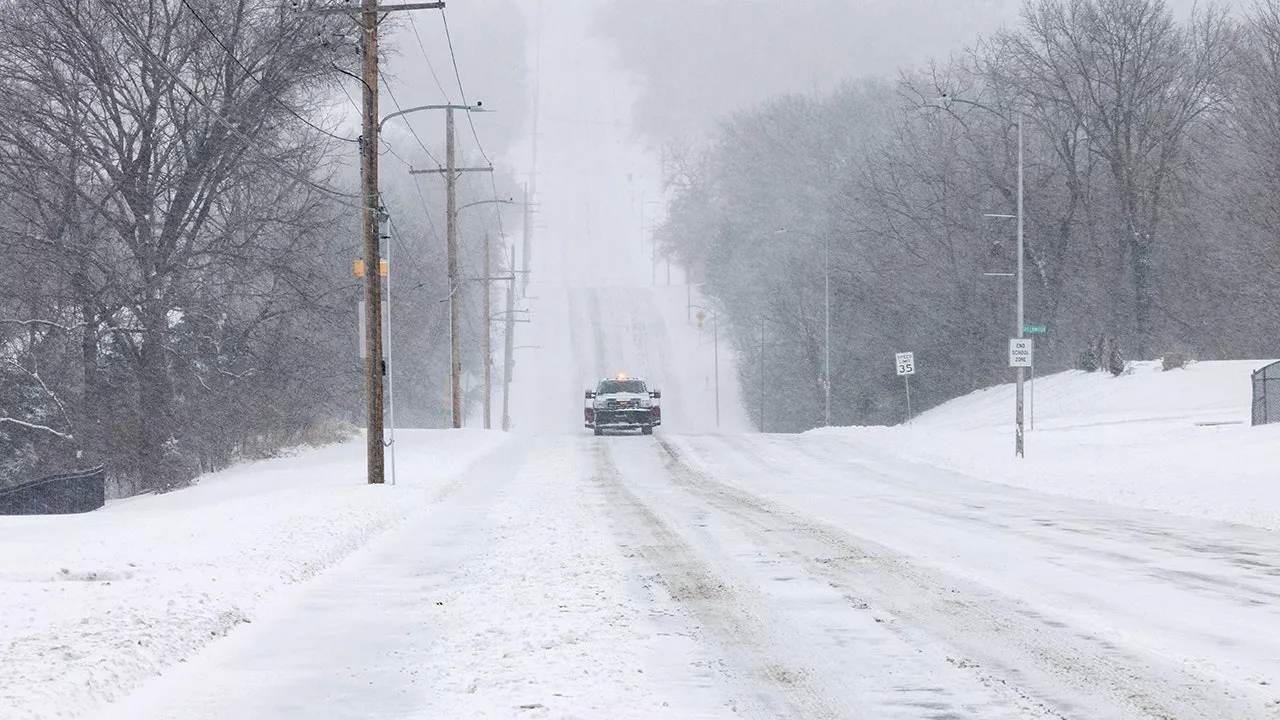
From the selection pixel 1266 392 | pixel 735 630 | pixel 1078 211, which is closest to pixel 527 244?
pixel 1078 211

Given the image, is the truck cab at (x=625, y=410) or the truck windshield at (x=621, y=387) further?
the truck windshield at (x=621, y=387)

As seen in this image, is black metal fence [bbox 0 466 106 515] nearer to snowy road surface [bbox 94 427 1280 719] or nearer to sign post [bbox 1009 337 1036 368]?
snowy road surface [bbox 94 427 1280 719]

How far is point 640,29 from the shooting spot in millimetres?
187375

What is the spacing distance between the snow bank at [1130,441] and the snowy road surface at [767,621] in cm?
247

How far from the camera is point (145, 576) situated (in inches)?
484

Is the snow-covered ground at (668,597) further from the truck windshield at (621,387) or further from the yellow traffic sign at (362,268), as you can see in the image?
the truck windshield at (621,387)

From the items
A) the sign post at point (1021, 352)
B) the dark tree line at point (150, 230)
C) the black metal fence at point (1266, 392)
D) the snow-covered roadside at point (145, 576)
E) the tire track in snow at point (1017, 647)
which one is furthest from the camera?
the black metal fence at point (1266, 392)

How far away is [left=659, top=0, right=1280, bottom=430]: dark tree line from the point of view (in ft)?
176

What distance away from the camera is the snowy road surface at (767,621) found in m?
7.80

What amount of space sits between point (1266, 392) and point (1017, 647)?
25795mm

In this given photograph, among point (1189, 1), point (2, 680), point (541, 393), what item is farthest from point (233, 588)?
point (541, 393)

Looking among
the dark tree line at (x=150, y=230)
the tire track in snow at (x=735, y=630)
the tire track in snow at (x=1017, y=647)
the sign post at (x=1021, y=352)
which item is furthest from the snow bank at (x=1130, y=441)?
the dark tree line at (x=150, y=230)

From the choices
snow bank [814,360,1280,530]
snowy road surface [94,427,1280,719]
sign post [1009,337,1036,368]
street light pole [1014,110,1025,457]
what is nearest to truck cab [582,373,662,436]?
snow bank [814,360,1280,530]

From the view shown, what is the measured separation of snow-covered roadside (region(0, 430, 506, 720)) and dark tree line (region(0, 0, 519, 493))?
8.15 metres
